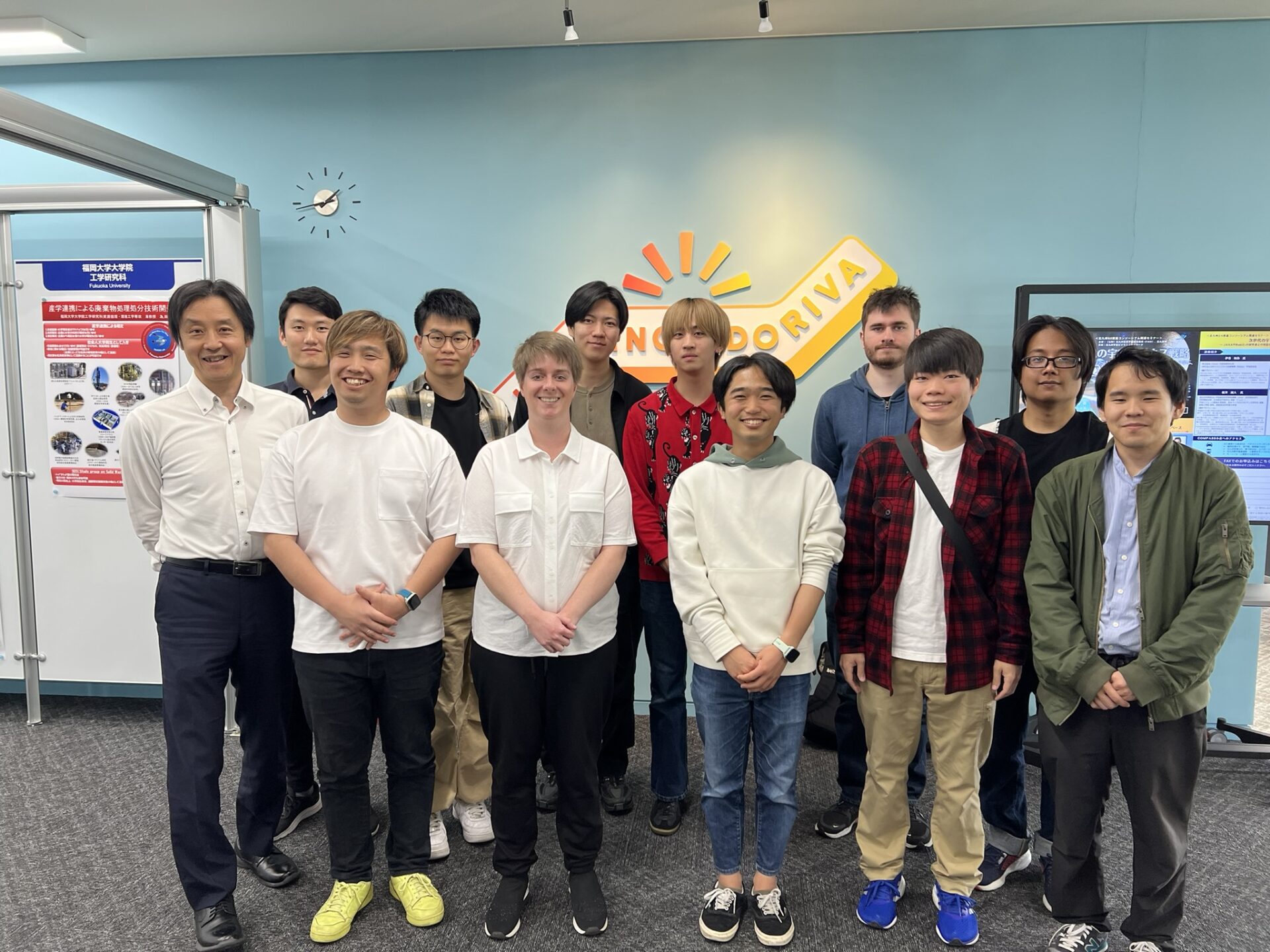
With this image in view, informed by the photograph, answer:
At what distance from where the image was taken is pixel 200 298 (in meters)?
2.04

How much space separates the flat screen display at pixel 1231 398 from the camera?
3057 mm

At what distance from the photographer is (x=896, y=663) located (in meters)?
2.00

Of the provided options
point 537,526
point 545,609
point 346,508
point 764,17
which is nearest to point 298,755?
point 346,508

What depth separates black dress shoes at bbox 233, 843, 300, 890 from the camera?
7.40ft

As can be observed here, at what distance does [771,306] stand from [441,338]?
68.1 inches

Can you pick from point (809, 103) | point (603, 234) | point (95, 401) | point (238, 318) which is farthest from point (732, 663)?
point (95, 401)

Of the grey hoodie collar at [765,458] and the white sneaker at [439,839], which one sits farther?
the white sneaker at [439,839]

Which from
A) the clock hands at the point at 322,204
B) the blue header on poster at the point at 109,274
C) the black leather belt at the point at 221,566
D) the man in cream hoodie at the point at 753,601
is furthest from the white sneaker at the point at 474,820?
the clock hands at the point at 322,204

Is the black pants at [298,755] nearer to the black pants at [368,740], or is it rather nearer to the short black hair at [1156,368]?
the black pants at [368,740]

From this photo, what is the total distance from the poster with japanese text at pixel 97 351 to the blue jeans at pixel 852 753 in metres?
3.18

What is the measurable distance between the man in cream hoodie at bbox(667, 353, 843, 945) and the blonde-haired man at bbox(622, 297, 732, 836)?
302mm

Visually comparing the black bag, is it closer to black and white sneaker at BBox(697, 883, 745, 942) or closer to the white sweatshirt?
black and white sneaker at BBox(697, 883, 745, 942)

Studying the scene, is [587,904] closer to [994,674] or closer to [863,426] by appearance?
[994,674]

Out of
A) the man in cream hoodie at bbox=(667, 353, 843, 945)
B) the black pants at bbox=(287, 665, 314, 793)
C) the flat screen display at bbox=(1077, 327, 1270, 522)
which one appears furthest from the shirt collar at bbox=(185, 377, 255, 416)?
the flat screen display at bbox=(1077, 327, 1270, 522)
